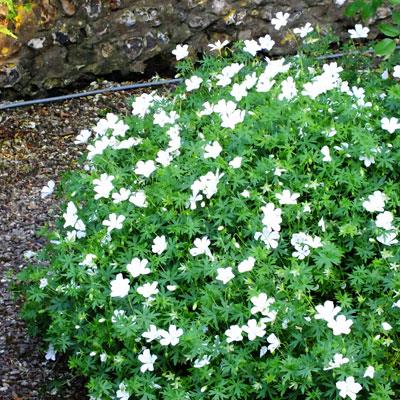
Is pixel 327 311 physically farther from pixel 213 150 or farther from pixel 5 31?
pixel 5 31

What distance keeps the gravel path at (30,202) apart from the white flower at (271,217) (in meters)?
1.00

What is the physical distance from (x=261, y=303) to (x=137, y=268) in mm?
421

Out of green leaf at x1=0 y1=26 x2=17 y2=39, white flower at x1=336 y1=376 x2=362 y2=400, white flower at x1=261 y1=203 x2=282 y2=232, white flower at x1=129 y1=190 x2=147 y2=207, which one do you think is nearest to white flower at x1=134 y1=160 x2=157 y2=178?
white flower at x1=129 y1=190 x2=147 y2=207

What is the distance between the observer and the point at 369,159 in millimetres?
→ 3178

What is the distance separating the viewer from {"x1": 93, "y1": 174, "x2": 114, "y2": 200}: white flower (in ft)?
10.7

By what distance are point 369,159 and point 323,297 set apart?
0.49 m

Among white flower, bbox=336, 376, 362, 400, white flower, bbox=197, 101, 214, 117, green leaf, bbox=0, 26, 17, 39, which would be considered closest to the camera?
white flower, bbox=336, 376, 362, 400

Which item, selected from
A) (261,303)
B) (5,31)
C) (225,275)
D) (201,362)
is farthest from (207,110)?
(5,31)

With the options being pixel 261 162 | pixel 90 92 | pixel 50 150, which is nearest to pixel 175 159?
pixel 261 162

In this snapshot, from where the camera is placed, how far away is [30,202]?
Answer: 475 centimetres

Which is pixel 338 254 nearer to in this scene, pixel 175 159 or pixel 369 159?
pixel 369 159

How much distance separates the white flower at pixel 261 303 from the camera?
2.84 m

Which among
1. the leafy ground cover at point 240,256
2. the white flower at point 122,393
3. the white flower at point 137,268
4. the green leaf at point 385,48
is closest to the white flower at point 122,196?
the leafy ground cover at point 240,256

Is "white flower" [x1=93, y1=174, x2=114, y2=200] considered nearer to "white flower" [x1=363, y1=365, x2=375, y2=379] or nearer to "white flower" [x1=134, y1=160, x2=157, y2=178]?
"white flower" [x1=134, y1=160, x2=157, y2=178]
